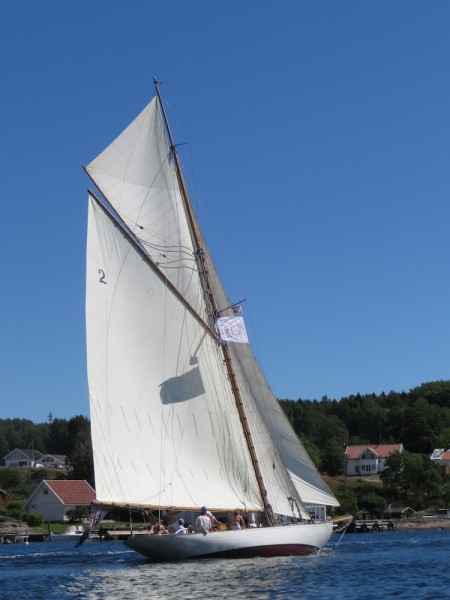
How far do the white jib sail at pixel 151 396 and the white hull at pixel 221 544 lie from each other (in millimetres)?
2175

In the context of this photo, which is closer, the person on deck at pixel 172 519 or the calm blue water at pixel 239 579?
the calm blue water at pixel 239 579

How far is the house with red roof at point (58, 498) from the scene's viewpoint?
12606cm

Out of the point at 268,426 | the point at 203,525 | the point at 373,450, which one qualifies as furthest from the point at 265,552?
the point at 373,450

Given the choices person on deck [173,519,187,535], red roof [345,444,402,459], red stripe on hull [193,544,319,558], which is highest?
red roof [345,444,402,459]

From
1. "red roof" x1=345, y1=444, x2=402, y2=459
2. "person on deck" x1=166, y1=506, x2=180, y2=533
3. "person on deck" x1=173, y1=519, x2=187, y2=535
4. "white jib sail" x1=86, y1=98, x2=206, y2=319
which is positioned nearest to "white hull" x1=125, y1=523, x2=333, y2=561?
"person on deck" x1=173, y1=519, x2=187, y2=535

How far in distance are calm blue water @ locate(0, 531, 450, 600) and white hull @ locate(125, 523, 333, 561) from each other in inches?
26.5

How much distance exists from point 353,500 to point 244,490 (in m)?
80.5

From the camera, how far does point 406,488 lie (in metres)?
137

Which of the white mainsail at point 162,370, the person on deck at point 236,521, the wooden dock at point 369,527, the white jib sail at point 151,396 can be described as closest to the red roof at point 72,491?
the wooden dock at point 369,527

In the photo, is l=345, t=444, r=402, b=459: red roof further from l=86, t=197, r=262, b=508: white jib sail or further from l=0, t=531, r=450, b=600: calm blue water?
l=86, t=197, r=262, b=508: white jib sail

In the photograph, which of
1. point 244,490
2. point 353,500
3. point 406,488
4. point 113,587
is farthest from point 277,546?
point 406,488

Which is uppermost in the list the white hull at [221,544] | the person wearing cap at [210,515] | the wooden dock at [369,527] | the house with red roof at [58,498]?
the house with red roof at [58,498]

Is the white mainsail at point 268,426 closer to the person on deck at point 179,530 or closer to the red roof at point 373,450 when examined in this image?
the person on deck at point 179,530

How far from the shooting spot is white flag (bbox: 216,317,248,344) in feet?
164
